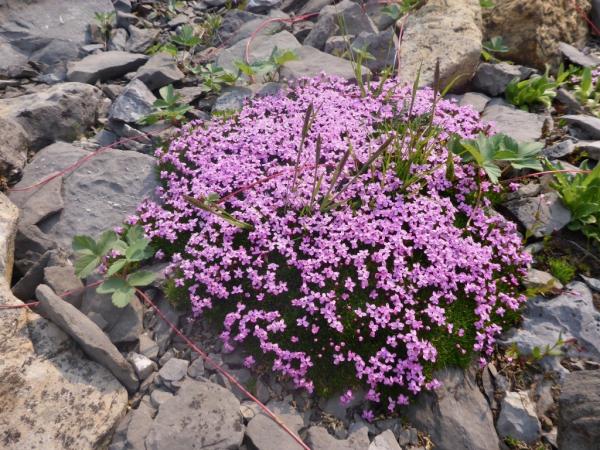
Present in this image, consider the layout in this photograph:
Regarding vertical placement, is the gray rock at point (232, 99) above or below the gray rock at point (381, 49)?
below

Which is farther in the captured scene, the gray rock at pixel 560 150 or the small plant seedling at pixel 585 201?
the gray rock at pixel 560 150

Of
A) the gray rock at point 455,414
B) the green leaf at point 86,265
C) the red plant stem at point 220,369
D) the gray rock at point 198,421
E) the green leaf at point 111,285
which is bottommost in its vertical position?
the red plant stem at point 220,369

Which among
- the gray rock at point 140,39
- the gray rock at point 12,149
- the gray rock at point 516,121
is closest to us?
the gray rock at point 12,149

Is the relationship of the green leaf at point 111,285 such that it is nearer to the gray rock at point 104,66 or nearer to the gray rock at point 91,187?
the gray rock at point 91,187

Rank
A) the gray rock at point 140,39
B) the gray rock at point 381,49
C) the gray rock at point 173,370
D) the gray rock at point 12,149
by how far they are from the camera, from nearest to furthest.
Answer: the gray rock at point 173,370 < the gray rock at point 12,149 < the gray rock at point 381,49 < the gray rock at point 140,39

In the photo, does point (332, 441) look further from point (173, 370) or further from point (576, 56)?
point (576, 56)

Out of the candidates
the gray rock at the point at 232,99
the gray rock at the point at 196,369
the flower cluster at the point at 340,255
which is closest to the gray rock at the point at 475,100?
the flower cluster at the point at 340,255

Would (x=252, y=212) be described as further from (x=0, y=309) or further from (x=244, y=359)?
(x=0, y=309)

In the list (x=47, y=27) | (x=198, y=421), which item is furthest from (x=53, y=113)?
(x=198, y=421)
